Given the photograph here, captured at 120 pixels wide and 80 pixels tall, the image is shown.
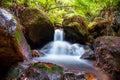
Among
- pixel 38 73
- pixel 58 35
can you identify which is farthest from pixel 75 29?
pixel 38 73

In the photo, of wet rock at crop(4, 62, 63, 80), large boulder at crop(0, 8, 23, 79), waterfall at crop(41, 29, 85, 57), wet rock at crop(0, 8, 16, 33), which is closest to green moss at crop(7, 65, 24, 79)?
wet rock at crop(4, 62, 63, 80)

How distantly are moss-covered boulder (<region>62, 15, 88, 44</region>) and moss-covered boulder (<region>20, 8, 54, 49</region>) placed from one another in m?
1.41

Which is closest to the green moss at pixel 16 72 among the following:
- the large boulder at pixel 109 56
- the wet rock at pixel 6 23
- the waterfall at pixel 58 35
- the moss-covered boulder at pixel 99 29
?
the wet rock at pixel 6 23

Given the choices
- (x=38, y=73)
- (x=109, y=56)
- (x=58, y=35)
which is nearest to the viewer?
(x=38, y=73)

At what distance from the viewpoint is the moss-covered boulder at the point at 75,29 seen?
38.4 feet

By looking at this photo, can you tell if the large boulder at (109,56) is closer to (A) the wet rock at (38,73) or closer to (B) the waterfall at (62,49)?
(A) the wet rock at (38,73)

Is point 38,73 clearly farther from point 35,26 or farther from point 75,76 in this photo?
point 35,26

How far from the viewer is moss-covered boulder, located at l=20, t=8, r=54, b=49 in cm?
1004

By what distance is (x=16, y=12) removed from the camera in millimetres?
9320

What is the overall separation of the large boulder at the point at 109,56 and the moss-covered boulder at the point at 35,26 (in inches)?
153

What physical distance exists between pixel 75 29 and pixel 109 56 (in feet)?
17.1

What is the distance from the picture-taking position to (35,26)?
10.3 meters

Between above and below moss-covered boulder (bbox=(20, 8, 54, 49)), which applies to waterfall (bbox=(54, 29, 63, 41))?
below

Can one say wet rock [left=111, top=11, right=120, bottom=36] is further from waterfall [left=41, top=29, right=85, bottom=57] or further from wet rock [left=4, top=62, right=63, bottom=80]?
wet rock [left=4, top=62, right=63, bottom=80]
